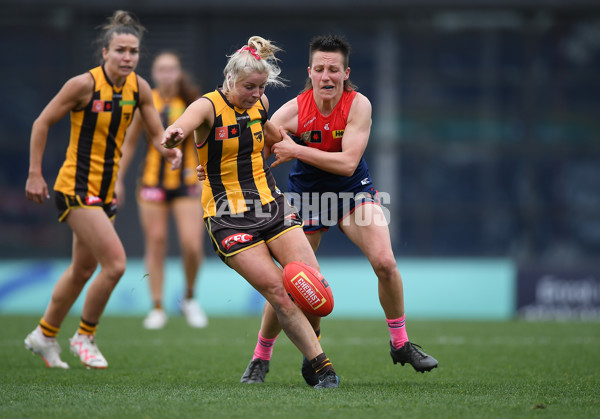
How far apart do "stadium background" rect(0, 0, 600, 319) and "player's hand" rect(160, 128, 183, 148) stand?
356 inches

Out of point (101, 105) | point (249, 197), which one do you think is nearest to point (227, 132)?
point (249, 197)

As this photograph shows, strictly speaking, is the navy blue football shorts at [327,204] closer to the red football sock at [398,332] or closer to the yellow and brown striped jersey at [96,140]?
the red football sock at [398,332]

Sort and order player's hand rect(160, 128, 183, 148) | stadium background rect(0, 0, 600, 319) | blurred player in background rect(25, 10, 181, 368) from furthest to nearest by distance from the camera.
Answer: stadium background rect(0, 0, 600, 319), blurred player in background rect(25, 10, 181, 368), player's hand rect(160, 128, 183, 148)

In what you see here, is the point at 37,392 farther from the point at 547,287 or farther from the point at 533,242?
the point at 533,242

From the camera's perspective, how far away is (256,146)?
5.02 metres

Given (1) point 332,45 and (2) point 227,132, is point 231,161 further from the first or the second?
(1) point 332,45

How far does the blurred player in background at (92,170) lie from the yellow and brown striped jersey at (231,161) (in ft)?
2.31

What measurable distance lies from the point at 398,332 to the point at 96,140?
2342 millimetres

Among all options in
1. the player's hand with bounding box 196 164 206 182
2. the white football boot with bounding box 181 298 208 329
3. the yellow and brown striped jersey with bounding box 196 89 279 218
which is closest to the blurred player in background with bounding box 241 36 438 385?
the yellow and brown striped jersey with bounding box 196 89 279 218

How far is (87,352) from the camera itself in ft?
18.9

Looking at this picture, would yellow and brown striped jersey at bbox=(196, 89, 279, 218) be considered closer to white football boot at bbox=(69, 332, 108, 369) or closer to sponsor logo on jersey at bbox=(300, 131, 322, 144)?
sponsor logo on jersey at bbox=(300, 131, 322, 144)

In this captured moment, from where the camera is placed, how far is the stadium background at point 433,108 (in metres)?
13.7

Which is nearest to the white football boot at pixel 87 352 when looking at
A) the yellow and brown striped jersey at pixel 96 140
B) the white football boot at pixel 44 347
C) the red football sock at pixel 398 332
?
the white football boot at pixel 44 347

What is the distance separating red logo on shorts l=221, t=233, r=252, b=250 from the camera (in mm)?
4770
